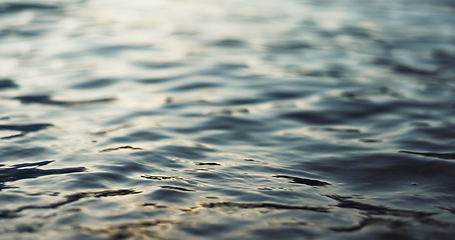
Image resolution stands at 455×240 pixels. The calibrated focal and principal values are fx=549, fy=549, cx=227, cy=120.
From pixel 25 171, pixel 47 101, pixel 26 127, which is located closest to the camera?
pixel 25 171

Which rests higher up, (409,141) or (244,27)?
(244,27)

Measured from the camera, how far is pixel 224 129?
3.63 metres

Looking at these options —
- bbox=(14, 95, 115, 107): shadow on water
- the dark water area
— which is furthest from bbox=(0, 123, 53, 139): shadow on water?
bbox=(14, 95, 115, 107): shadow on water

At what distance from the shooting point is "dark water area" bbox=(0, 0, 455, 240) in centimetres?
238

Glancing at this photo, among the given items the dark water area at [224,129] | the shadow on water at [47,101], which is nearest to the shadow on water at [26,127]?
the dark water area at [224,129]

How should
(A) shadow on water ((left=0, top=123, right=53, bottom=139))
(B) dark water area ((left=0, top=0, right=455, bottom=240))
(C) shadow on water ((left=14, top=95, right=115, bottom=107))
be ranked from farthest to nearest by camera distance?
(C) shadow on water ((left=14, top=95, right=115, bottom=107))
(A) shadow on water ((left=0, top=123, right=53, bottom=139))
(B) dark water area ((left=0, top=0, right=455, bottom=240))

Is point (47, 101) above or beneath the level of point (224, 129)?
above

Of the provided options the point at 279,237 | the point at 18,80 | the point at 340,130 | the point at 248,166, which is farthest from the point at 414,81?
the point at 18,80

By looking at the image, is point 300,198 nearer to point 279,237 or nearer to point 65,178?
point 279,237

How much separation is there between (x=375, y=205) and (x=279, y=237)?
0.59m

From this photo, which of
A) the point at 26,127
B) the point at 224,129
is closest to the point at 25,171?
the point at 26,127

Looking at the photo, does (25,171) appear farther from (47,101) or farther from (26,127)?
(47,101)

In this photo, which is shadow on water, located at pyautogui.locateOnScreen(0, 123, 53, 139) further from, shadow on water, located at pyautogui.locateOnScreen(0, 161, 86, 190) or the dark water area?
shadow on water, located at pyautogui.locateOnScreen(0, 161, 86, 190)

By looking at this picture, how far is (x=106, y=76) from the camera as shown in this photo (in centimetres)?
473
